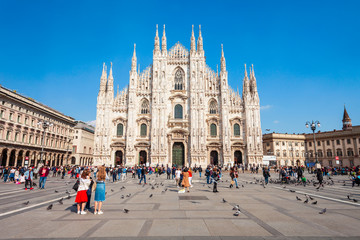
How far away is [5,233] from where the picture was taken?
5.44 meters

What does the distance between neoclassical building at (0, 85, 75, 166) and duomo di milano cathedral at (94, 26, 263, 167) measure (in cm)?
1187

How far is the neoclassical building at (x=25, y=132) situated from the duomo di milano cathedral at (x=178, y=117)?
1187cm

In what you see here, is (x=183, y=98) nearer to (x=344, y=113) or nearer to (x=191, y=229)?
(x=191, y=229)

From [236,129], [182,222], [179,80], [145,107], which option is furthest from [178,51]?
[182,222]

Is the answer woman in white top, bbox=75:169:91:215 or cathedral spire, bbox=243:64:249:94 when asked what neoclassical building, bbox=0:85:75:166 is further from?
cathedral spire, bbox=243:64:249:94

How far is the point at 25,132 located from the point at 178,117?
1071 inches

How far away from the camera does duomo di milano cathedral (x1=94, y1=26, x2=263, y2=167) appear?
1574 inches

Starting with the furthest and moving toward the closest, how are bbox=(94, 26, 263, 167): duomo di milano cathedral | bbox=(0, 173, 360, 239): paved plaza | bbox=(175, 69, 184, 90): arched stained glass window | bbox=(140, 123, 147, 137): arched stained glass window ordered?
1. bbox=(175, 69, 184, 90): arched stained glass window
2. bbox=(140, 123, 147, 137): arched stained glass window
3. bbox=(94, 26, 263, 167): duomo di milano cathedral
4. bbox=(0, 173, 360, 239): paved plaza

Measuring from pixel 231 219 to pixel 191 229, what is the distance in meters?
1.62

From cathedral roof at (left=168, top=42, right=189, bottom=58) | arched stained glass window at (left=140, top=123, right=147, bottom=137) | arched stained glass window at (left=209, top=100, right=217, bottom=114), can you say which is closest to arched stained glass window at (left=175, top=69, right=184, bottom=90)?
cathedral roof at (left=168, top=42, right=189, bottom=58)

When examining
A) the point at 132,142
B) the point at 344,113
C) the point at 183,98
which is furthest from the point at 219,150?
the point at 344,113

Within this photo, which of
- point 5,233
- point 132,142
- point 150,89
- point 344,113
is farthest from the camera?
point 344,113

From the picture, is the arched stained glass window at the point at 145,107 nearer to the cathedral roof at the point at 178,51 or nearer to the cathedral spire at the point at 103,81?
the cathedral spire at the point at 103,81

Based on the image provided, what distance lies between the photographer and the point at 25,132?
3962cm
